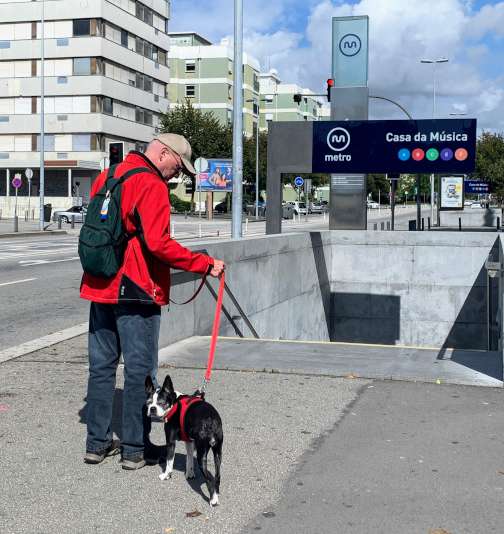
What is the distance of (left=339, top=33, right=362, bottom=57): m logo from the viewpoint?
20406mm

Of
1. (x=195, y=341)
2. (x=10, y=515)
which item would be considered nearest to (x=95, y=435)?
(x=10, y=515)

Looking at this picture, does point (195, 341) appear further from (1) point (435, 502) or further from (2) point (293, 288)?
(2) point (293, 288)

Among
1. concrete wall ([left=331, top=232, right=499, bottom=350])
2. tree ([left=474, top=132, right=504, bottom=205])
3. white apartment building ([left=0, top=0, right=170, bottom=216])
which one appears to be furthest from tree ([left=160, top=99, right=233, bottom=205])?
concrete wall ([left=331, top=232, right=499, bottom=350])

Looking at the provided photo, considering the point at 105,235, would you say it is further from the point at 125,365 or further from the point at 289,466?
the point at 289,466

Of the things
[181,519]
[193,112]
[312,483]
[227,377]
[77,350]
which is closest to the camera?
[181,519]

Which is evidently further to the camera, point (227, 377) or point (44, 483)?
point (227, 377)

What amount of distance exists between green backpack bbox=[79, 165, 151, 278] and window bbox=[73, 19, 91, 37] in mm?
60256

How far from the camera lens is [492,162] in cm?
7050

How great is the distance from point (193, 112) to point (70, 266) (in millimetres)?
48826

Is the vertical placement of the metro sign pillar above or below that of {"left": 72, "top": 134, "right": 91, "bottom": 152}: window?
below

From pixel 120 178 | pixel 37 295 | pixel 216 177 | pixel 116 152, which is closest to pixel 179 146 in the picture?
pixel 120 178

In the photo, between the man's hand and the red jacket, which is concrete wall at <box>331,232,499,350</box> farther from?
the red jacket

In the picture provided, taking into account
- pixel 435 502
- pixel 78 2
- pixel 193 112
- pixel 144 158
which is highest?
pixel 78 2

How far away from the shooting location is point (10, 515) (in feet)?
12.4
